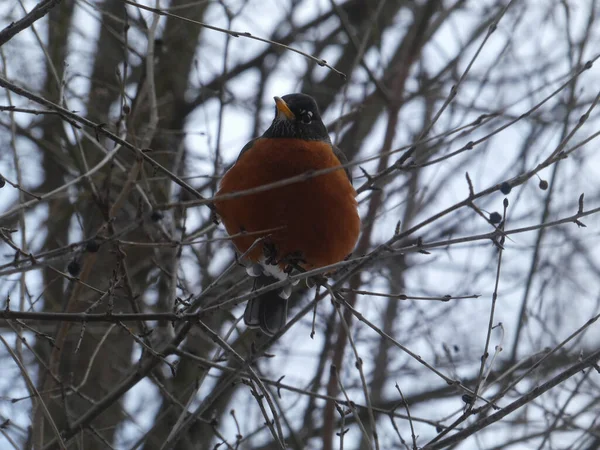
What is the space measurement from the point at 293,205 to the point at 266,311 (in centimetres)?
95

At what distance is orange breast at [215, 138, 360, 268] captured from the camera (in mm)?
4000

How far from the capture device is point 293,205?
4.00m

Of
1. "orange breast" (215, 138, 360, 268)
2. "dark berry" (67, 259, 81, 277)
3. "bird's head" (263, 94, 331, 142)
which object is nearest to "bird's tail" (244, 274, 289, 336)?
"orange breast" (215, 138, 360, 268)

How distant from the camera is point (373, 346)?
712 centimetres

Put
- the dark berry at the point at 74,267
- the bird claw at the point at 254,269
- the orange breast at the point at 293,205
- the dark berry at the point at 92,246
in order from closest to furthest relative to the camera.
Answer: the dark berry at the point at 92,246 → the dark berry at the point at 74,267 → the orange breast at the point at 293,205 → the bird claw at the point at 254,269

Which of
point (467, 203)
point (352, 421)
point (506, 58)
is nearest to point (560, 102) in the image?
point (506, 58)

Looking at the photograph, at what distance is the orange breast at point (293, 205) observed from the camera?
13.1ft

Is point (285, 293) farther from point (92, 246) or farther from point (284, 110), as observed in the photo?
point (92, 246)

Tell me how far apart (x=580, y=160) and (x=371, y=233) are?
2.03 meters

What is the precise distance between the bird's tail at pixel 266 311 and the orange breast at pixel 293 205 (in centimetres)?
49

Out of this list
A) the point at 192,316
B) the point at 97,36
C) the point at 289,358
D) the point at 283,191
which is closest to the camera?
the point at 192,316

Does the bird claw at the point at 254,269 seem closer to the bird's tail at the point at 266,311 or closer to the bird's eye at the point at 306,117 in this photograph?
the bird's tail at the point at 266,311

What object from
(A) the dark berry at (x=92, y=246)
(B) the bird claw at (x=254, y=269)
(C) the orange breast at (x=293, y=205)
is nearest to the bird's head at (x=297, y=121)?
(C) the orange breast at (x=293, y=205)

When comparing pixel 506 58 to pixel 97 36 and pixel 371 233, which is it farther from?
pixel 97 36
